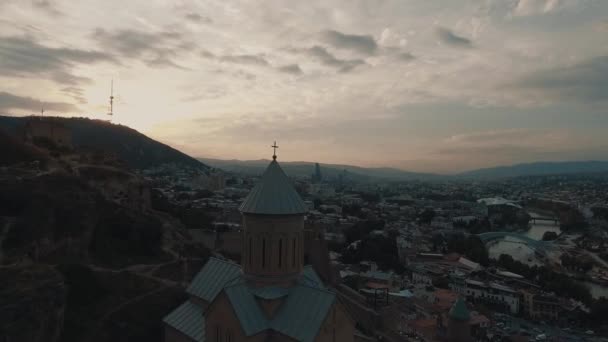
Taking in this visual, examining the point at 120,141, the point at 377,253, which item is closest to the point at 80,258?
the point at 377,253

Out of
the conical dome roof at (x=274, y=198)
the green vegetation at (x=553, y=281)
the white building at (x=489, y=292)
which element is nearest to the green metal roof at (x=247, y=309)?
the conical dome roof at (x=274, y=198)

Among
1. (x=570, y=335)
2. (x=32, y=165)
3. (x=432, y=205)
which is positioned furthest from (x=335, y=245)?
(x=432, y=205)

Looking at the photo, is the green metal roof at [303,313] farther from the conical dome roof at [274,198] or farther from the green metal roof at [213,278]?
the green metal roof at [213,278]

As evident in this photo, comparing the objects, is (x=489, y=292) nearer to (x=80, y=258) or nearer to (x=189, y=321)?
(x=189, y=321)

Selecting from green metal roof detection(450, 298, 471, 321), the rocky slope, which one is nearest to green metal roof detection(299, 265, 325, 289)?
green metal roof detection(450, 298, 471, 321)

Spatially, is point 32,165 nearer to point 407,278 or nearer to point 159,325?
point 159,325

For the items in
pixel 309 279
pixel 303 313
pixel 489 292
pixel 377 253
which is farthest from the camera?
pixel 377 253
